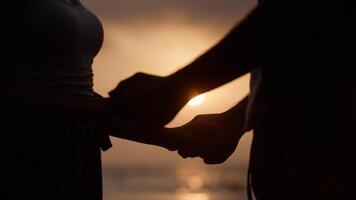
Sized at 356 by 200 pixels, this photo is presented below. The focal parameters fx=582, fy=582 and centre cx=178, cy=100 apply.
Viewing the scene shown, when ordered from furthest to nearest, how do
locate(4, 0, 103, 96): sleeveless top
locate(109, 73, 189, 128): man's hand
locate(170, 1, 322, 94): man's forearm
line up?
locate(4, 0, 103, 96): sleeveless top, locate(109, 73, 189, 128): man's hand, locate(170, 1, 322, 94): man's forearm

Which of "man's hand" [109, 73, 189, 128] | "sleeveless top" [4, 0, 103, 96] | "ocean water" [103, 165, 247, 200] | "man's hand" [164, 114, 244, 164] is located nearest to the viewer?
"man's hand" [109, 73, 189, 128]

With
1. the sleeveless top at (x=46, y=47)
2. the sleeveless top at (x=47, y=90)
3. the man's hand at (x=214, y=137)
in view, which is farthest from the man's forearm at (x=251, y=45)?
the sleeveless top at (x=46, y=47)

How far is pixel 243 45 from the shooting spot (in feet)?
4.62

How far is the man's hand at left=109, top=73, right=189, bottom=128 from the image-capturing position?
1.50 meters

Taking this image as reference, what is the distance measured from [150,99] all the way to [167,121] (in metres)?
0.07

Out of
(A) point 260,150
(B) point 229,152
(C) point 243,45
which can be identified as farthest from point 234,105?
(C) point 243,45

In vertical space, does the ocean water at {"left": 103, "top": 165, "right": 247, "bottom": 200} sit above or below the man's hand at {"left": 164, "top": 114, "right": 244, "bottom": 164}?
above

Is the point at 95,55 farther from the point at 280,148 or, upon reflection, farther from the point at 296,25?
the point at 296,25

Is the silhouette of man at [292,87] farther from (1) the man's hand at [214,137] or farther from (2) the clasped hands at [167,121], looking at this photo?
(1) the man's hand at [214,137]

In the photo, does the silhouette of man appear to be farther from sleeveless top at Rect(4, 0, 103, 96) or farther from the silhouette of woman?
sleeveless top at Rect(4, 0, 103, 96)

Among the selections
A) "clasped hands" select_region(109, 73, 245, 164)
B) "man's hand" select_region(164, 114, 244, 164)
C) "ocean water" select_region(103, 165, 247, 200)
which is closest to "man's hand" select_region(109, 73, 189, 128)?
"clasped hands" select_region(109, 73, 245, 164)

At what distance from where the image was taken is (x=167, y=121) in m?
1.53

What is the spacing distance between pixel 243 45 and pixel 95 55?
5.11ft

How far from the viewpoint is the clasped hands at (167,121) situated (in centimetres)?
151
